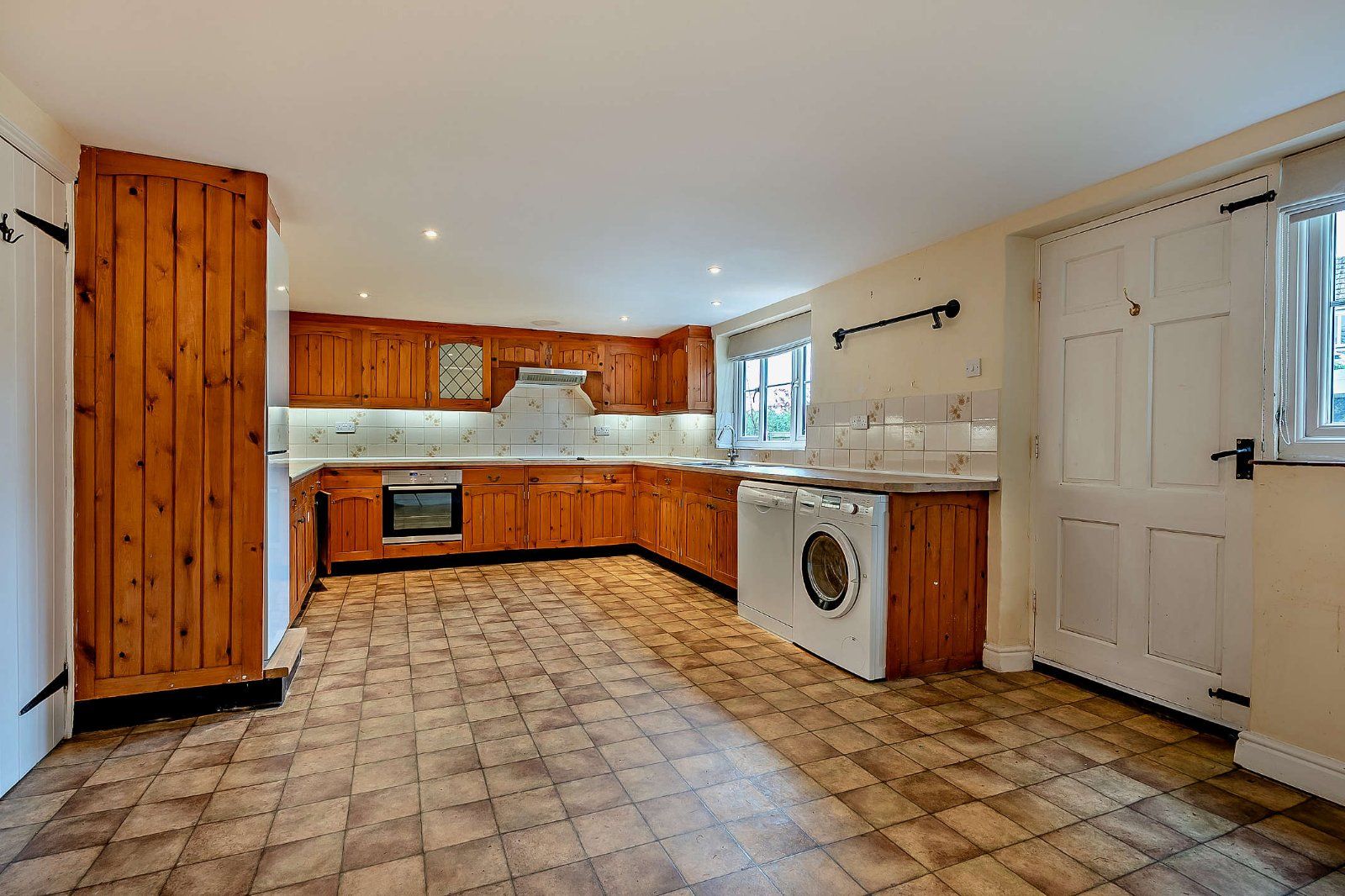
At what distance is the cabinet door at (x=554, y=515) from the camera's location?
18.9ft

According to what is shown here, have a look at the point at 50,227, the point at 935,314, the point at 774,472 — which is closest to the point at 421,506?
the point at 774,472

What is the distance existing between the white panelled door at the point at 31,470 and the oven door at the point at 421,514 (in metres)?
2.99

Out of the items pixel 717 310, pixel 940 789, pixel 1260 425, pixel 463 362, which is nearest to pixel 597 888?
pixel 940 789

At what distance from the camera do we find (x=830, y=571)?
3.29 metres

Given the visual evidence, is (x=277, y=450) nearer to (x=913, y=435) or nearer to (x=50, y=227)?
(x=50, y=227)

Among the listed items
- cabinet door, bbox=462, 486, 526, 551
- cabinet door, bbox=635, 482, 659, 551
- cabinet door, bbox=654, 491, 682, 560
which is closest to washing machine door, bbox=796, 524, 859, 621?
cabinet door, bbox=654, 491, 682, 560

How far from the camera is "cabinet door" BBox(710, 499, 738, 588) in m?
4.31

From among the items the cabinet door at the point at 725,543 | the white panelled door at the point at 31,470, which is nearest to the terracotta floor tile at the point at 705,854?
the white panelled door at the point at 31,470

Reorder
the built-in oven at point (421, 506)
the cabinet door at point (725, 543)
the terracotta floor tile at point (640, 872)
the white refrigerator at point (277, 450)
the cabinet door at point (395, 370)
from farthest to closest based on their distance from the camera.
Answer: the cabinet door at point (395, 370)
the built-in oven at point (421, 506)
the cabinet door at point (725, 543)
the white refrigerator at point (277, 450)
the terracotta floor tile at point (640, 872)

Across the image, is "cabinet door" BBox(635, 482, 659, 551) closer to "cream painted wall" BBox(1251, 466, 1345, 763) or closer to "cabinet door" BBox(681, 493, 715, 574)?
"cabinet door" BBox(681, 493, 715, 574)

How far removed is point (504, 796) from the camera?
195cm

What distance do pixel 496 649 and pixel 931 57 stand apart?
3.11 meters

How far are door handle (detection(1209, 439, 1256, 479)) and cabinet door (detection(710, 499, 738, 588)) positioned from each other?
97.8 inches

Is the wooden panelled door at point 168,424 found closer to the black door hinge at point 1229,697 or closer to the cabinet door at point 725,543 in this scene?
the cabinet door at point 725,543
